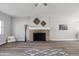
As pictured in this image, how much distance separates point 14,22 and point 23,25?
26.7 inches

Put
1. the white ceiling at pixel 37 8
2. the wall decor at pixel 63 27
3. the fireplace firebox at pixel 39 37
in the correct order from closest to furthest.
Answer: the white ceiling at pixel 37 8, the fireplace firebox at pixel 39 37, the wall decor at pixel 63 27

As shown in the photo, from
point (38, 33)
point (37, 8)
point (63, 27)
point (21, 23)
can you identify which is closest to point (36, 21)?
point (38, 33)

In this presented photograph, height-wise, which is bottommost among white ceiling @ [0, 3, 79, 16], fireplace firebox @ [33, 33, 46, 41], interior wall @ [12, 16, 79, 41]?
fireplace firebox @ [33, 33, 46, 41]

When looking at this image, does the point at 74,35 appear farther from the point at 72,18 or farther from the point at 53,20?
the point at 53,20

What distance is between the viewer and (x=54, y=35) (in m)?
8.12

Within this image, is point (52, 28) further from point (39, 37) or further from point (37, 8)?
point (37, 8)

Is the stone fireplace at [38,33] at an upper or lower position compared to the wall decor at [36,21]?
lower

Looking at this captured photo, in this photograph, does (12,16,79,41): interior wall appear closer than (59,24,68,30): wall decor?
Yes

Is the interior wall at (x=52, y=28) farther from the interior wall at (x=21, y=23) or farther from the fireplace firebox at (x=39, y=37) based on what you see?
the fireplace firebox at (x=39, y=37)

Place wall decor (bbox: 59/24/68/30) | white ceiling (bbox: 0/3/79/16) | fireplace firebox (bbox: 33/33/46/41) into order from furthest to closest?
wall decor (bbox: 59/24/68/30), fireplace firebox (bbox: 33/33/46/41), white ceiling (bbox: 0/3/79/16)

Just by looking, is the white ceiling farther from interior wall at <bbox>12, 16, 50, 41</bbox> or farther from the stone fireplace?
interior wall at <bbox>12, 16, 50, 41</bbox>

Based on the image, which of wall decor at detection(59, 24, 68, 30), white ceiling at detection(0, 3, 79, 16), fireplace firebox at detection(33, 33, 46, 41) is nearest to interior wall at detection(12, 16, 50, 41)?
fireplace firebox at detection(33, 33, 46, 41)

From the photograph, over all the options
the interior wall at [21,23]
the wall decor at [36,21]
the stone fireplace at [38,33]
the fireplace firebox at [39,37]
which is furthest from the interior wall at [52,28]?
the fireplace firebox at [39,37]

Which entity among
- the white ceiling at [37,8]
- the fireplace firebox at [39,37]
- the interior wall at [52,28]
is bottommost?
the fireplace firebox at [39,37]
